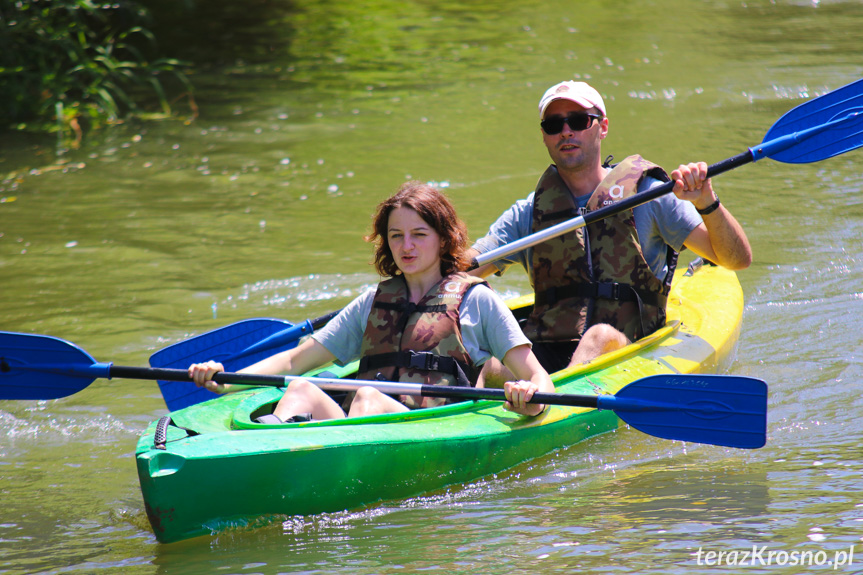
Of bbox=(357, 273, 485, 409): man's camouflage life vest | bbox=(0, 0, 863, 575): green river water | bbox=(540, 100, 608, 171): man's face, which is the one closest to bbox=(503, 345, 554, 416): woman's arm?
bbox=(357, 273, 485, 409): man's camouflage life vest

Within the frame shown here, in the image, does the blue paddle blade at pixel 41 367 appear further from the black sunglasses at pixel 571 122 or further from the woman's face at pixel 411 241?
the black sunglasses at pixel 571 122

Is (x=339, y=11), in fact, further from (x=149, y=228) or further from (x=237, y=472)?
(x=237, y=472)

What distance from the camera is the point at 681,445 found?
344 centimetres

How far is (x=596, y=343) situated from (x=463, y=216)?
312cm

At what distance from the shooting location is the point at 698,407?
304 cm

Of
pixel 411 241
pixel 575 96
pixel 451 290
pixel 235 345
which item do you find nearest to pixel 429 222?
pixel 411 241

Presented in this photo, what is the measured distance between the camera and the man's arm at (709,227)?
3412 millimetres

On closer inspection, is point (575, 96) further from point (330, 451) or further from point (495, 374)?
point (330, 451)

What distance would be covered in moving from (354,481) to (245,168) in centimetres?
539

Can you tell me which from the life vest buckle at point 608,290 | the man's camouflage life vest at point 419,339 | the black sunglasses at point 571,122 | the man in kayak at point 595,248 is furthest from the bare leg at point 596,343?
the black sunglasses at point 571,122

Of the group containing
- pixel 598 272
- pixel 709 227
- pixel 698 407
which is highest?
pixel 709 227

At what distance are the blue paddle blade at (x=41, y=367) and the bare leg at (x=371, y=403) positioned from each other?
3.28 feet

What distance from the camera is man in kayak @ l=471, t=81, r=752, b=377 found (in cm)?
367

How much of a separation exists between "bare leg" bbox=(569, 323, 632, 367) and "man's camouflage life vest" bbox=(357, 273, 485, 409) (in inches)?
21.0
